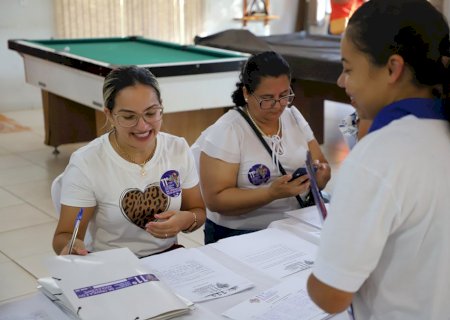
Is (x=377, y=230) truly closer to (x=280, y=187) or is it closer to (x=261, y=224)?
(x=280, y=187)

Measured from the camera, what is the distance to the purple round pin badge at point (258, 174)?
7.59 feet

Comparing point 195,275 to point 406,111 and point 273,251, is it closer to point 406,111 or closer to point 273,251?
point 273,251

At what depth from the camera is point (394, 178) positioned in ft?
3.16

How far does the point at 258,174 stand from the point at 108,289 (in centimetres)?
97

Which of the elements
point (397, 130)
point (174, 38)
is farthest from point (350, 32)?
point (174, 38)

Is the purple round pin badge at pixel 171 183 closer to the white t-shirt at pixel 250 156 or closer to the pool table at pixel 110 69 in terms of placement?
the white t-shirt at pixel 250 156

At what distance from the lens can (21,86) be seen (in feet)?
22.7

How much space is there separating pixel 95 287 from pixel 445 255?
2.48 feet

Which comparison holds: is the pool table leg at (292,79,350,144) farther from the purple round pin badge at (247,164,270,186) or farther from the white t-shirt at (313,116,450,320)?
the white t-shirt at (313,116,450,320)

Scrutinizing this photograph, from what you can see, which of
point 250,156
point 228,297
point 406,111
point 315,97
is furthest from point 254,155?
point 315,97

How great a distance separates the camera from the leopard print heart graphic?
78.0 inches

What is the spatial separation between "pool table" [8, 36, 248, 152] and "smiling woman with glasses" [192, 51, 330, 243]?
184 centimetres

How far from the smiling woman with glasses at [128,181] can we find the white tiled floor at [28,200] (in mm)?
1129

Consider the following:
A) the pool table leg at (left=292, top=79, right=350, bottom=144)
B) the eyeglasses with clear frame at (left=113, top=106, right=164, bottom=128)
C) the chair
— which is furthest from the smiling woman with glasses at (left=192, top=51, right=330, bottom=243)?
the pool table leg at (left=292, top=79, right=350, bottom=144)
